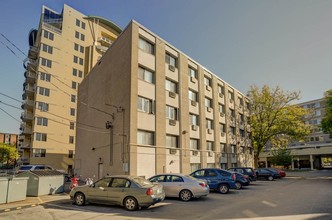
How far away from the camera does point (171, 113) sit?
76.3 feet

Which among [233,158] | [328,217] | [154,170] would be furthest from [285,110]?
[328,217]

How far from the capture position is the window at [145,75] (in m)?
20.8

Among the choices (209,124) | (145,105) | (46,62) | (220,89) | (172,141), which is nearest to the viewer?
(145,105)

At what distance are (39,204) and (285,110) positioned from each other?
35302mm

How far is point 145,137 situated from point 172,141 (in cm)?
381

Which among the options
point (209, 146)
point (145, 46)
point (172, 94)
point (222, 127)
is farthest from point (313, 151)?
point (145, 46)

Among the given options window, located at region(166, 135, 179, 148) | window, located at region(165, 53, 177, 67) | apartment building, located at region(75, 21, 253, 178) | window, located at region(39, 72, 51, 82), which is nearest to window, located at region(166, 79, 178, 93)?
apartment building, located at region(75, 21, 253, 178)

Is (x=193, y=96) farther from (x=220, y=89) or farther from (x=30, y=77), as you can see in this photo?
(x=30, y=77)

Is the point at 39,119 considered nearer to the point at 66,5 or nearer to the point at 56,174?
the point at 66,5

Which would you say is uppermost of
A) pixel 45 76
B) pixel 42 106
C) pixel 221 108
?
pixel 45 76

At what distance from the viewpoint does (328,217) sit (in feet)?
26.9

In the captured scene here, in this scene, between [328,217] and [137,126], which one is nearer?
[328,217]

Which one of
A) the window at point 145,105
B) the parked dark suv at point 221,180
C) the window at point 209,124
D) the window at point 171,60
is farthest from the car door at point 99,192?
the window at point 209,124

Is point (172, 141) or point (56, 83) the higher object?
point (56, 83)
